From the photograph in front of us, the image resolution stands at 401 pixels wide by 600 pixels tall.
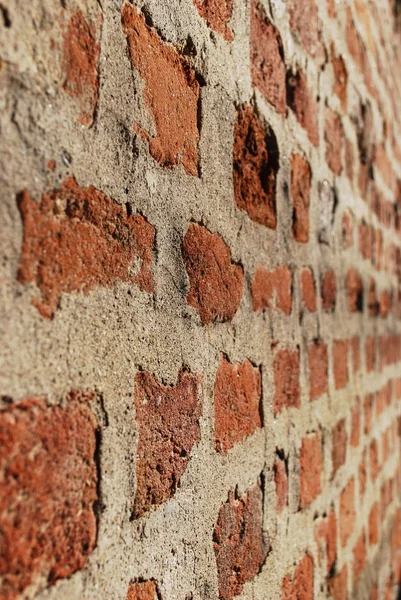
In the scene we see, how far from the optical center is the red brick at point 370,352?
6.25 feet

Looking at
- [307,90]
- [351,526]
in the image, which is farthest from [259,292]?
[351,526]

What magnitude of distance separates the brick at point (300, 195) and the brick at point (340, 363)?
1.16ft

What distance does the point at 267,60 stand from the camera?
1.08 m

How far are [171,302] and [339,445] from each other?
88 centimetres

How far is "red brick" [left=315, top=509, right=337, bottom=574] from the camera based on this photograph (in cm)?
129

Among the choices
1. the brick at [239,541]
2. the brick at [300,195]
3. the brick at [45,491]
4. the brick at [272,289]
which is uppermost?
the brick at [300,195]

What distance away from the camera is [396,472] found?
238 centimetres

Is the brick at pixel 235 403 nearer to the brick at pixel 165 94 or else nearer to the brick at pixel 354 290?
the brick at pixel 165 94

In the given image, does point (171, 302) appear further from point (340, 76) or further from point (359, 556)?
point (359, 556)

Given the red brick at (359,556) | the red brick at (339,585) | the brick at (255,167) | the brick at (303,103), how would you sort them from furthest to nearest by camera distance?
1. the red brick at (359,556)
2. the red brick at (339,585)
3. the brick at (303,103)
4. the brick at (255,167)

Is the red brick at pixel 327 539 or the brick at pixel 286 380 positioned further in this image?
the red brick at pixel 327 539

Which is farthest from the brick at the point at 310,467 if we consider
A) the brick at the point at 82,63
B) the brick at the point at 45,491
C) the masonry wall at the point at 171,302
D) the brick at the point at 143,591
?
the brick at the point at 82,63

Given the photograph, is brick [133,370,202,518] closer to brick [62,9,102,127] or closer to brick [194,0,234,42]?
brick [62,9,102,127]

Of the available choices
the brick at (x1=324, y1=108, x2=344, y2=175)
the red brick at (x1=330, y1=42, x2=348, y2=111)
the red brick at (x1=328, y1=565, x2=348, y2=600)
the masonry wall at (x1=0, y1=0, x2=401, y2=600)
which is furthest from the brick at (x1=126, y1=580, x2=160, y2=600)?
the red brick at (x1=330, y1=42, x2=348, y2=111)
